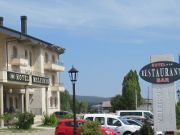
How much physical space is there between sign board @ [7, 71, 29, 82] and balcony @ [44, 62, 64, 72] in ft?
55.7

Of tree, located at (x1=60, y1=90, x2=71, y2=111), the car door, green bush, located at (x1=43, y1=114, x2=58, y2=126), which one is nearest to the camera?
the car door

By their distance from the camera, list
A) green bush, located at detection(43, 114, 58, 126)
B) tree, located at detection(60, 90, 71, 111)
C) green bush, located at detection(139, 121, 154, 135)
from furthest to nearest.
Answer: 1. tree, located at detection(60, 90, 71, 111)
2. green bush, located at detection(43, 114, 58, 126)
3. green bush, located at detection(139, 121, 154, 135)

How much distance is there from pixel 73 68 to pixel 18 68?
34094 mm

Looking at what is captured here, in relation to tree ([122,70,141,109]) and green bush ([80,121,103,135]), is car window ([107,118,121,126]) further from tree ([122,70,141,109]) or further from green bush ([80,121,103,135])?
tree ([122,70,141,109])

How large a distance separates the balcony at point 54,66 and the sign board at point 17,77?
16963 mm

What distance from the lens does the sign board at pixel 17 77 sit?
147 feet

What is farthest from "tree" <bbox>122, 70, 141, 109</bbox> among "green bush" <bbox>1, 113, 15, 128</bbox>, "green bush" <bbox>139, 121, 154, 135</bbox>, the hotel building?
"green bush" <bbox>139, 121, 154, 135</bbox>

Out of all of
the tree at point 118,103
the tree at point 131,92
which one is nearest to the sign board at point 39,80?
the tree at point 131,92

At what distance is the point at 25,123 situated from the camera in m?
40.8

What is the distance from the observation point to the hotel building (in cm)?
4922

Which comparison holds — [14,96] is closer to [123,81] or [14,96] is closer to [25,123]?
[25,123]

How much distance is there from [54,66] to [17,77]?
69.0 feet

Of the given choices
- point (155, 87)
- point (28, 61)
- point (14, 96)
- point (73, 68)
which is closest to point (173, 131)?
point (155, 87)

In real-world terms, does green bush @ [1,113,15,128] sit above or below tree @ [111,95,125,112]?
below
